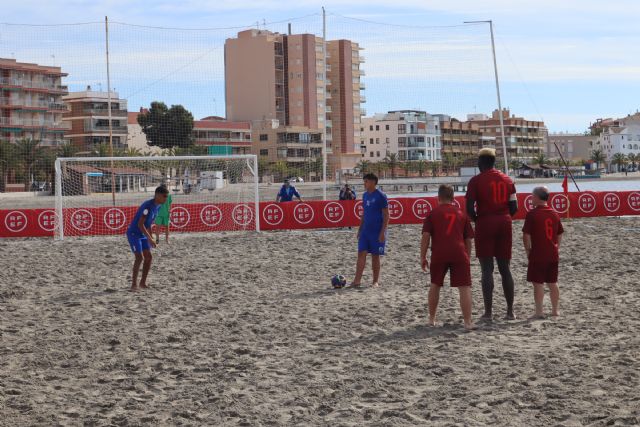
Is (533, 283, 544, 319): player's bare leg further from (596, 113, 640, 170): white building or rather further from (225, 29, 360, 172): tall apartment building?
→ (596, 113, 640, 170): white building

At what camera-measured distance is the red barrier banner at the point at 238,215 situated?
2302 cm

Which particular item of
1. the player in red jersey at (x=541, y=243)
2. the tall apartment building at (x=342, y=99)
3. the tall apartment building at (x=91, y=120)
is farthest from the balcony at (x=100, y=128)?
the player in red jersey at (x=541, y=243)

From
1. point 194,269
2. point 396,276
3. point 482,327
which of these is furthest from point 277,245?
point 482,327

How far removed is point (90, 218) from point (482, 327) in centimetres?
1608

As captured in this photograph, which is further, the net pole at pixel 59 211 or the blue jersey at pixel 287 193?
the blue jersey at pixel 287 193

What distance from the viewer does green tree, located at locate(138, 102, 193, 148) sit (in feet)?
243

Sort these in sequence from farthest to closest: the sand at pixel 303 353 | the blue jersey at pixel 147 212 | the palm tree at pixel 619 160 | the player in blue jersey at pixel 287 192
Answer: the palm tree at pixel 619 160, the player in blue jersey at pixel 287 192, the blue jersey at pixel 147 212, the sand at pixel 303 353

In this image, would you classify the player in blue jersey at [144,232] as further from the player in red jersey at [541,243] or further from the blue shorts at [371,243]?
the player in red jersey at [541,243]

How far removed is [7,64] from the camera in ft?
290

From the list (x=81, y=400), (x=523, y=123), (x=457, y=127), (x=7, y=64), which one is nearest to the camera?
(x=81, y=400)

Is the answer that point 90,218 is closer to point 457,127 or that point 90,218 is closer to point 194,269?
point 194,269

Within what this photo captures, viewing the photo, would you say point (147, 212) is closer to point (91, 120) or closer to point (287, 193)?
point (287, 193)

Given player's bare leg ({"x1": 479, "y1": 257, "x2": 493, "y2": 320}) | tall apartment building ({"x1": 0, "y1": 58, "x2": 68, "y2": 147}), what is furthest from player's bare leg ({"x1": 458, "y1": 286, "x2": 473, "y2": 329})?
tall apartment building ({"x1": 0, "y1": 58, "x2": 68, "y2": 147})

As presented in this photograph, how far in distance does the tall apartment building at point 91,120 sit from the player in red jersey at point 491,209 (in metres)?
90.9
